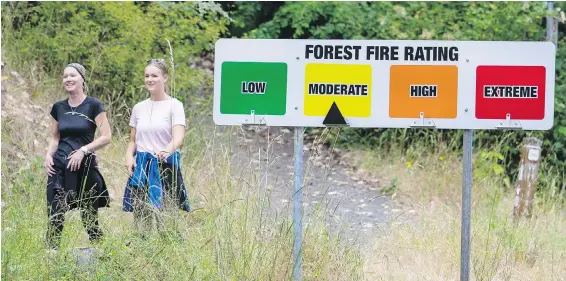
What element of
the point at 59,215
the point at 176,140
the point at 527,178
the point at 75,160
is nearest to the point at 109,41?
the point at 75,160

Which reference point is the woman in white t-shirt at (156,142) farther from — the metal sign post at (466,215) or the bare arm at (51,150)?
the metal sign post at (466,215)

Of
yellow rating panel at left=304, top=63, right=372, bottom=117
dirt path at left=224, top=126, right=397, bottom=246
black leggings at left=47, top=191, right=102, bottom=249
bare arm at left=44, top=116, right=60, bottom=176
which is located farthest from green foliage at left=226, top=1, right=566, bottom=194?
yellow rating panel at left=304, top=63, right=372, bottom=117

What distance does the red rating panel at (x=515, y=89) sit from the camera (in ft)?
17.7

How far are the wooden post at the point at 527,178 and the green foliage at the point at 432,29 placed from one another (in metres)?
2.05

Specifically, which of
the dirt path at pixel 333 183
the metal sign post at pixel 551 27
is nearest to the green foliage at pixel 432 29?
the metal sign post at pixel 551 27

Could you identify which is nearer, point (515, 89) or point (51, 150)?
point (515, 89)

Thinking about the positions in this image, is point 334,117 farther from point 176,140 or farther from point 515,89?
point 176,140

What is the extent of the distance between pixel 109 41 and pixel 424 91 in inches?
256

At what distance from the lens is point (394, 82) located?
5418mm

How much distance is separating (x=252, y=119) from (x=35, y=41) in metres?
6.50

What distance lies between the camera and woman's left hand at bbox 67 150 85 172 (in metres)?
6.73

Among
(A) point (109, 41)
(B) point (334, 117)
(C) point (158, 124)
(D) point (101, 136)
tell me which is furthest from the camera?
(A) point (109, 41)

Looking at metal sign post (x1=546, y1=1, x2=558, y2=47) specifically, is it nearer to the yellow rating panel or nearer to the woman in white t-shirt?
the woman in white t-shirt

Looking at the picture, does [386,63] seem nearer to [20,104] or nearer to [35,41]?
[20,104]
